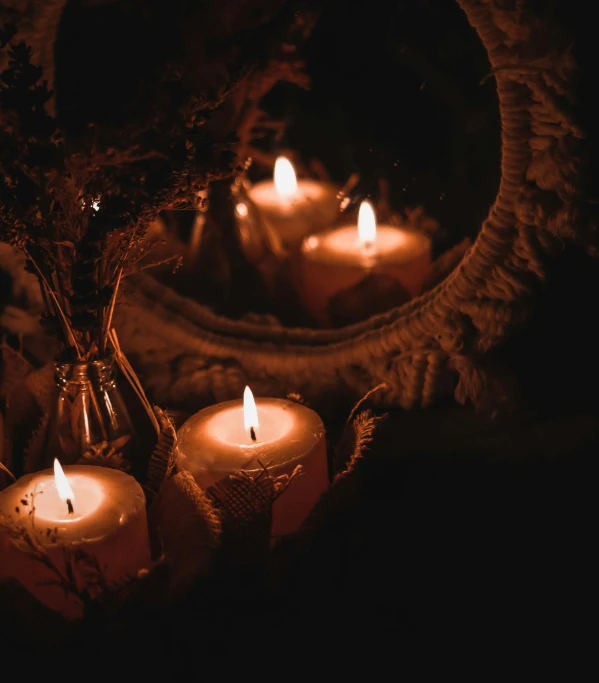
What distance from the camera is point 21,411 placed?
0.83 meters

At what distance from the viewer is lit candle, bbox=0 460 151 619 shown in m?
0.58

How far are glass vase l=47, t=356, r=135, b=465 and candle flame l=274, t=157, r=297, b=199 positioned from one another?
290 millimetres

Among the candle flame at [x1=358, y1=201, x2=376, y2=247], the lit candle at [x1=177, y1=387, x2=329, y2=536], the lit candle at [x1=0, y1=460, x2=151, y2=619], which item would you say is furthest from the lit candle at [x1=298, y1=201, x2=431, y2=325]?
the lit candle at [x1=0, y1=460, x2=151, y2=619]

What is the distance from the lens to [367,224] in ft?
2.70

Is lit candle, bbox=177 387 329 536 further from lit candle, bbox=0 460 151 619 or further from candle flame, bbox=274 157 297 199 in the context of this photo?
candle flame, bbox=274 157 297 199

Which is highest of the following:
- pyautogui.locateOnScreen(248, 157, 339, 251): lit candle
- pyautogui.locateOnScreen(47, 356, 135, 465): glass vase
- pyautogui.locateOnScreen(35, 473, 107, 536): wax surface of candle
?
pyautogui.locateOnScreen(248, 157, 339, 251): lit candle

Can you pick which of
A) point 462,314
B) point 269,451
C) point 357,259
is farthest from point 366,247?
point 269,451

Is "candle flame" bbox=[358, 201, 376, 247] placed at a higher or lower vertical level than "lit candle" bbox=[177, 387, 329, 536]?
higher

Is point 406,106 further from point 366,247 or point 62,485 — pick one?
point 62,485

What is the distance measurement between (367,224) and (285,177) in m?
0.13

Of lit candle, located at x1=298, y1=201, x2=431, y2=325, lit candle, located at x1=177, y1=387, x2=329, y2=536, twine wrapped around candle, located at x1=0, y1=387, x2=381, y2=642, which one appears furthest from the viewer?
lit candle, located at x1=298, y1=201, x2=431, y2=325

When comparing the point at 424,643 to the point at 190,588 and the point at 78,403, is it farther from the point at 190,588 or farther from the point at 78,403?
the point at 78,403

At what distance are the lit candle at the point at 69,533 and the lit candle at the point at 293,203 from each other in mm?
367

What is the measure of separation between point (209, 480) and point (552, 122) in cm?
43
